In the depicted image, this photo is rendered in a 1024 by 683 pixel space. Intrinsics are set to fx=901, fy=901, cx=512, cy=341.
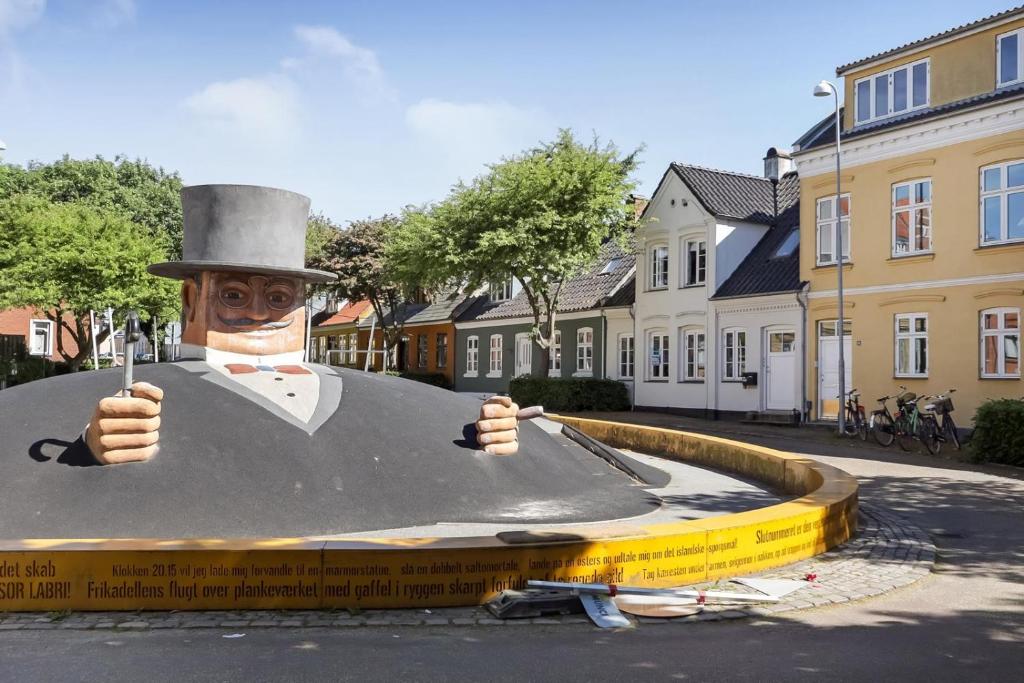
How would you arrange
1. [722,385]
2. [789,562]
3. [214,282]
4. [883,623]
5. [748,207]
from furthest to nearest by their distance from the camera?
[748,207] < [722,385] < [214,282] < [789,562] < [883,623]

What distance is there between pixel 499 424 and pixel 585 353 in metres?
23.4

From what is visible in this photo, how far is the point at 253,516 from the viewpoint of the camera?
8.02m

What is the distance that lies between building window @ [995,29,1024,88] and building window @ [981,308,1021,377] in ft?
17.7

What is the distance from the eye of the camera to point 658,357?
97.0 feet

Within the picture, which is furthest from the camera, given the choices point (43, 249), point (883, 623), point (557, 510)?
point (43, 249)

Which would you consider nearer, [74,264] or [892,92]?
[892,92]

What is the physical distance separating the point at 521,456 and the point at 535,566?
408 centimetres

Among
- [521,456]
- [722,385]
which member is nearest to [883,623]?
[521,456]

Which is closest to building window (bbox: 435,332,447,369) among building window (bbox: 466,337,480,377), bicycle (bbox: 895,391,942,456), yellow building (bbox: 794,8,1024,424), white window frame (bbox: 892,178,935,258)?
building window (bbox: 466,337,480,377)

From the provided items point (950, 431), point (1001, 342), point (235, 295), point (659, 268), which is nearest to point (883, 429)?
point (950, 431)

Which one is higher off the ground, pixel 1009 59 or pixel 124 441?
pixel 1009 59

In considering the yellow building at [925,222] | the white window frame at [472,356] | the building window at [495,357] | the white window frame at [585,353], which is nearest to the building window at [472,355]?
the white window frame at [472,356]

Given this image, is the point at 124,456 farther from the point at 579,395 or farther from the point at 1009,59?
the point at 579,395

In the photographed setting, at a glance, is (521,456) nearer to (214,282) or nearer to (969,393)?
(214,282)
